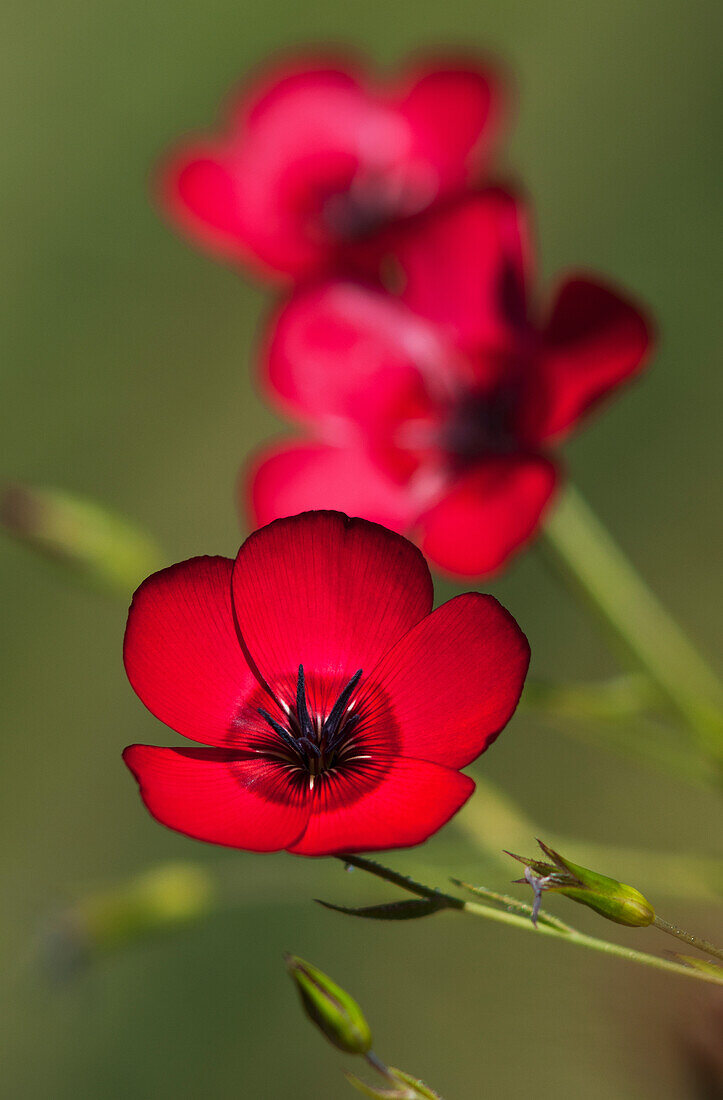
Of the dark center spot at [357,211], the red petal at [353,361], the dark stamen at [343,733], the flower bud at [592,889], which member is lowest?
the dark stamen at [343,733]

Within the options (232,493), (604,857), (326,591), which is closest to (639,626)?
(604,857)

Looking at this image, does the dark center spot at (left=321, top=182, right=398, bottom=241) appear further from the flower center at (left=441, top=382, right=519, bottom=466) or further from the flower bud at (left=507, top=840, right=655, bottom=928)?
the flower bud at (left=507, top=840, right=655, bottom=928)

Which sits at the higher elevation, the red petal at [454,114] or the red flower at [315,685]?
the red petal at [454,114]

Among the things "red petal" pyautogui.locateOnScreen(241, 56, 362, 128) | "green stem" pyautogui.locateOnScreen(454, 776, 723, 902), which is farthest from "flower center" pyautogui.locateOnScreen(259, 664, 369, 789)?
"red petal" pyautogui.locateOnScreen(241, 56, 362, 128)

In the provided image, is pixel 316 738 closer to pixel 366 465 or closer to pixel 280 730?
pixel 280 730

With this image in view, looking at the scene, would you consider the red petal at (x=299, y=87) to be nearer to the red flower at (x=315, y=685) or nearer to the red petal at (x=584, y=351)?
the red petal at (x=584, y=351)

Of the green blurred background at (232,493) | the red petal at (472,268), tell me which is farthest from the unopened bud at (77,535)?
the red petal at (472,268)

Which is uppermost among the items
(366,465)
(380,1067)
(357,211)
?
(357,211)
